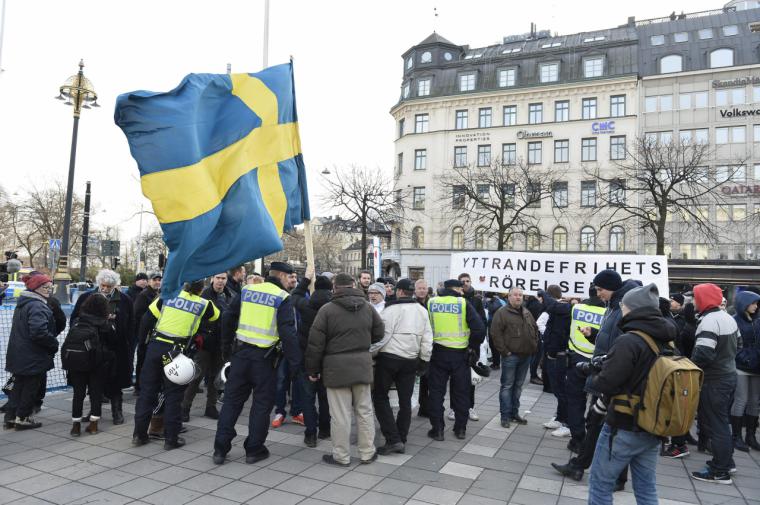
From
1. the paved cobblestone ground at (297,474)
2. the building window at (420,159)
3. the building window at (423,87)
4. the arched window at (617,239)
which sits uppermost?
the building window at (423,87)

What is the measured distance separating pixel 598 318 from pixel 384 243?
4132 cm

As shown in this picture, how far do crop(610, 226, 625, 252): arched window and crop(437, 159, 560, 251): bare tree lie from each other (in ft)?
18.2

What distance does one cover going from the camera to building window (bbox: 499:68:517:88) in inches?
1734

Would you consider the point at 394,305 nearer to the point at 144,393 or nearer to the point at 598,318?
the point at 598,318

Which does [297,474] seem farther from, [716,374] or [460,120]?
[460,120]

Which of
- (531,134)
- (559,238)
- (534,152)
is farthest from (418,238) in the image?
(531,134)

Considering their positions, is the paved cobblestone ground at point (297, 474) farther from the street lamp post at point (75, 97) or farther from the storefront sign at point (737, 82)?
the storefront sign at point (737, 82)

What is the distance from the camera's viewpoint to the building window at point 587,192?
41.0m

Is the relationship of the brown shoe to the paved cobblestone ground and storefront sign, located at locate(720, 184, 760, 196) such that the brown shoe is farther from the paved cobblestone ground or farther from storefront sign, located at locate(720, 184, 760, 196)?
storefront sign, located at locate(720, 184, 760, 196)

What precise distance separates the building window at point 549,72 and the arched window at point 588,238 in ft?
40.1

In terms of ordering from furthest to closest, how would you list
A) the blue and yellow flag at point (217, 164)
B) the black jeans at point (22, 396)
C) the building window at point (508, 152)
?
the building window at point (508, 152) < the black jeans at point (22, 396) < the blue and yellow flag at point (217, 164)

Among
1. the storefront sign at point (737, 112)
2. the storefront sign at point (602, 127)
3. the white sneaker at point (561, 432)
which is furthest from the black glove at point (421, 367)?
the storefront sign at point (737, 112)

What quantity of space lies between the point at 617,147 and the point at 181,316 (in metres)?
41.0

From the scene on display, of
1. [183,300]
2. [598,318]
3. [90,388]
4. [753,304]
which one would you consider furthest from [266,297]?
[753,304]
